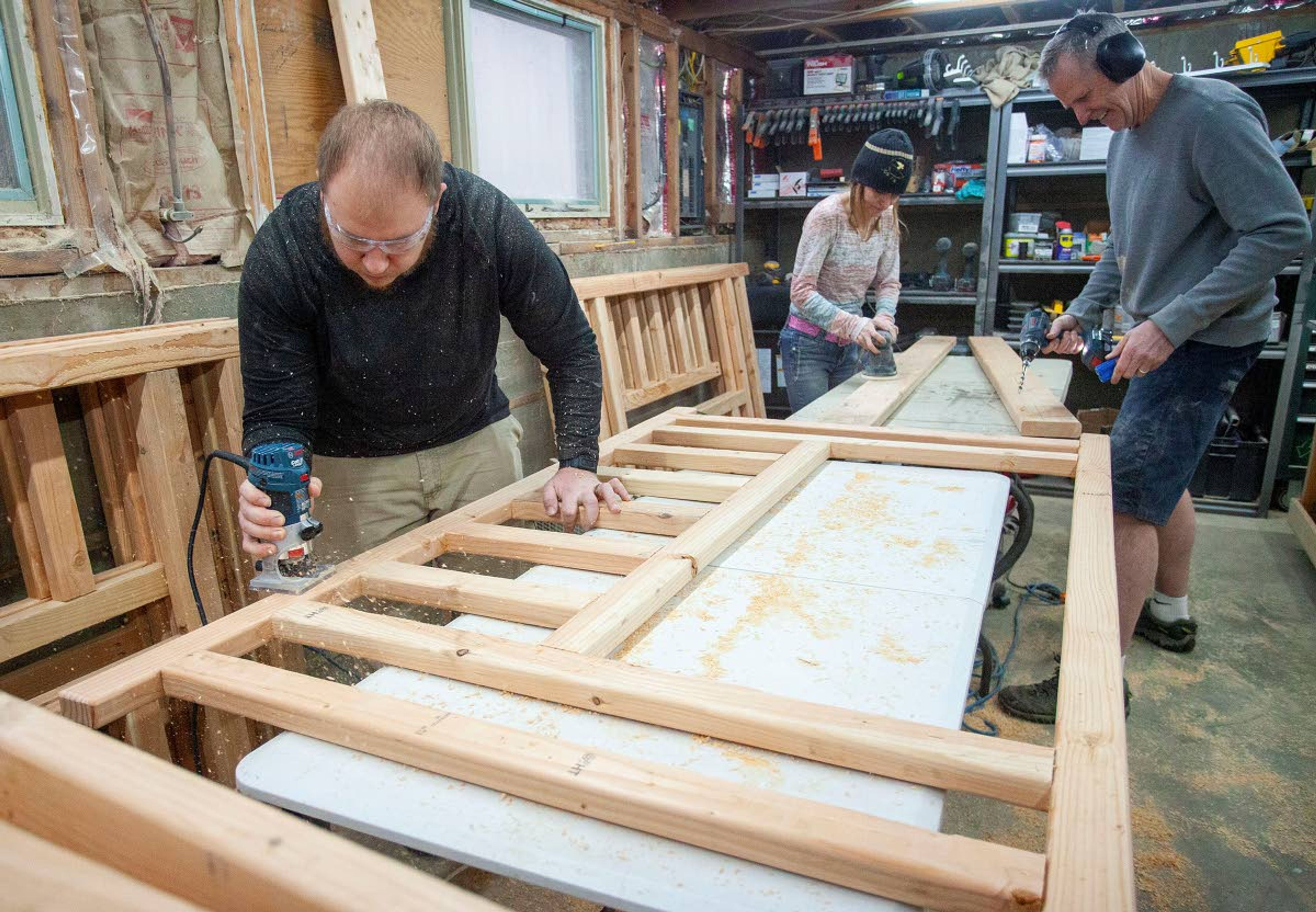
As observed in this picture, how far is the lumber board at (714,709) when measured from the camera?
2.80 ft

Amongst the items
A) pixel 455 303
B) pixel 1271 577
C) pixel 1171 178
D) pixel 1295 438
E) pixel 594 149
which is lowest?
pixel 1271 577

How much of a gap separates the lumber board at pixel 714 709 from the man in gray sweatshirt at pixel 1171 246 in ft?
5.20

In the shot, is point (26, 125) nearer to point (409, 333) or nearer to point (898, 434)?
point (409, 333)

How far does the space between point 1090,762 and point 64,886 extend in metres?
0.87

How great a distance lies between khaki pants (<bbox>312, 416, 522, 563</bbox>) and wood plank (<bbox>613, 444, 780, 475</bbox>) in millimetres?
333

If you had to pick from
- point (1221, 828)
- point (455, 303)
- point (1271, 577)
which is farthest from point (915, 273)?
point (455, 303)

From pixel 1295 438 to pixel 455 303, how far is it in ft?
16.1

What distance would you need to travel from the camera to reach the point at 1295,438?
15.2 feet

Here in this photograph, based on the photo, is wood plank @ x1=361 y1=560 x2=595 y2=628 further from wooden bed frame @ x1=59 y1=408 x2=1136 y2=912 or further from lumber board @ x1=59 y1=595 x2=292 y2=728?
lumber board @ x1=59 y1=595 x2=292 y2=728

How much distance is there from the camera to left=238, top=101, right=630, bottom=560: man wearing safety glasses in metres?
1.39

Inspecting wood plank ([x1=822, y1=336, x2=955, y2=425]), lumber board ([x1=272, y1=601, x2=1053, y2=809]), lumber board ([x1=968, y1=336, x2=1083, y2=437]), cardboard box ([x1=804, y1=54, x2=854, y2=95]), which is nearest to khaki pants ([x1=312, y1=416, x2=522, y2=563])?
lumber board ([x1=272, y1=601, x2=1053, y2=809])

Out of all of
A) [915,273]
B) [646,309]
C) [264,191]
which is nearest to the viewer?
[264,191]

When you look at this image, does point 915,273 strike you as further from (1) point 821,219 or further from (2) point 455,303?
(2) point 455,303

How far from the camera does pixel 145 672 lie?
1051 mm
